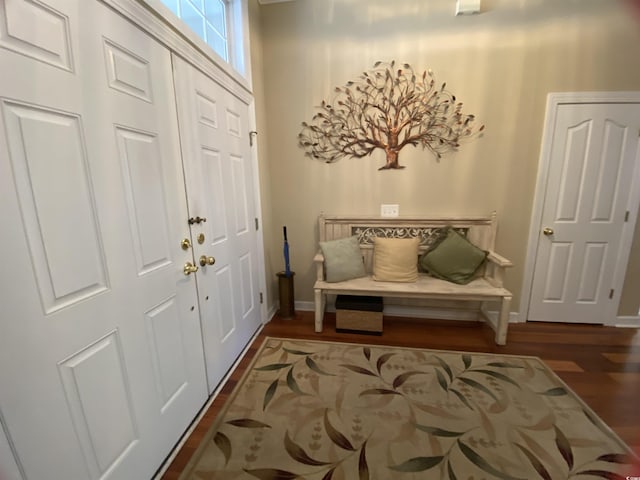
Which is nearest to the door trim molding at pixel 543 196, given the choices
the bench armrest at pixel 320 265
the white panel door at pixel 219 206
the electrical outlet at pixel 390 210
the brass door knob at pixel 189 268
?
the electrical outlet at pixel 390 210

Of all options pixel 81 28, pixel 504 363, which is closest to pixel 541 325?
pixel 504 363

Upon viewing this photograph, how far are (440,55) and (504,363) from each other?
2.53 metres

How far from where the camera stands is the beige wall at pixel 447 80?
2.24m

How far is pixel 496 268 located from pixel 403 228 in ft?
2.77

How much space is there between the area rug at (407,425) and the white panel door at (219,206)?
0.41m

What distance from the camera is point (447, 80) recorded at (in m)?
2.42

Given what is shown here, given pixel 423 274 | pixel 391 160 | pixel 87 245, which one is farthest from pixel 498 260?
pixel 87 245

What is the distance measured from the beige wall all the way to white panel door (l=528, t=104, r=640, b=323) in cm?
17

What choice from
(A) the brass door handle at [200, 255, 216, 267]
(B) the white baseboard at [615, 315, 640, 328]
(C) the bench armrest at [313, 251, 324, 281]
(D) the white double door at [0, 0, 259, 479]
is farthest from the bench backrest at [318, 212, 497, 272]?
(D) the white double door at [0, 0, 259, 479]

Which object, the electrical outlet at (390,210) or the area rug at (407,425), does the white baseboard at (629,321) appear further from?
the electrical outlet at (390,210)

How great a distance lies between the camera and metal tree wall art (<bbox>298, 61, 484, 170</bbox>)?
8.04 ft

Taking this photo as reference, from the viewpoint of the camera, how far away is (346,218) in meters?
2.73

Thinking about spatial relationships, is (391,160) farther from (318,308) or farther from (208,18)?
(208,18)

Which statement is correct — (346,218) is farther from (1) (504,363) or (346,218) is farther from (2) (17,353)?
(2) (17,353)
